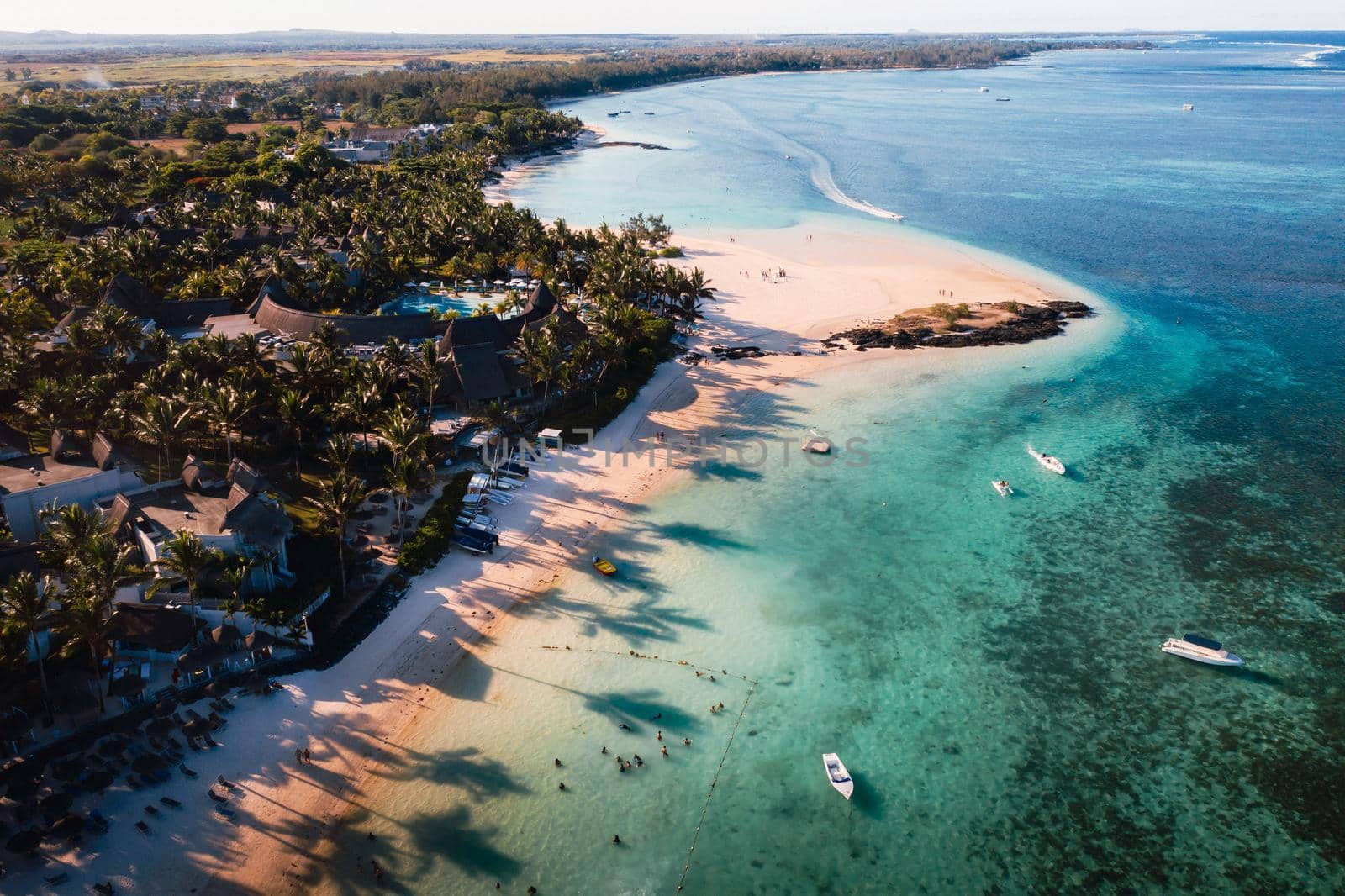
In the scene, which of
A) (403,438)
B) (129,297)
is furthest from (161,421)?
(129,297)

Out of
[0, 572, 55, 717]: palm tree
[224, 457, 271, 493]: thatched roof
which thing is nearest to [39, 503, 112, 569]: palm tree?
[0, 572, 55, 717]: palm tree

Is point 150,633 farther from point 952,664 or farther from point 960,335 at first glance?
point 960,335

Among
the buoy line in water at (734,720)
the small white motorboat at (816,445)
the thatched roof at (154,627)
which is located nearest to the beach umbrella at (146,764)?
the thatched roof at (154,627)

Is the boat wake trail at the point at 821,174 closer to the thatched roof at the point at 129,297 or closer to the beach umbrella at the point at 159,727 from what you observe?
the thatched roof at the point at 129,297

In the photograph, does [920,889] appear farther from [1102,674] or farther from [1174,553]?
[1174,553]

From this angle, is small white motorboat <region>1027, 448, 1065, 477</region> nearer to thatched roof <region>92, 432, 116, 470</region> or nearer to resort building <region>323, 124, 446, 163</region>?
thatched roof <region>92, 432, 116, 470</region>

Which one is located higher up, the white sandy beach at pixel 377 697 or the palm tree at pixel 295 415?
the palm tree at pixel 295 415
